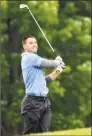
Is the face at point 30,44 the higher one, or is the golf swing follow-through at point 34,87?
the face at point 30,44

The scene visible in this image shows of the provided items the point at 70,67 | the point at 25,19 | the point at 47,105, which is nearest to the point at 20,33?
the point at 25,19

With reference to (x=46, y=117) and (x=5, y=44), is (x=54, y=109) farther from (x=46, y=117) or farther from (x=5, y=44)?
(x=46, y=117)

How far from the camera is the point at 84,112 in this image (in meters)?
28.8

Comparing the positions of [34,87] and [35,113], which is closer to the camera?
[34,87]

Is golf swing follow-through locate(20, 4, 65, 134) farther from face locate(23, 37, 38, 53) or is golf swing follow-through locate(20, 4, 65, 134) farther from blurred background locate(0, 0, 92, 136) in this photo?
blurred background locate(0, 0, 92, 136)

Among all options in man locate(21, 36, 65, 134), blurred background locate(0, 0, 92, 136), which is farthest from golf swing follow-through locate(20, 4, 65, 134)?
blurred background locate(0, 0, 92, 136)

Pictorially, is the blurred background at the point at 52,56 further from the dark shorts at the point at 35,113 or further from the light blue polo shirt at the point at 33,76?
the light blue polo shirt at the point at 33,76

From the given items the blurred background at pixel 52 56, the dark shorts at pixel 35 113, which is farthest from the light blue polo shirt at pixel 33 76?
the blurred background at pixel 52 56

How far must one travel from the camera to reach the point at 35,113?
645cm

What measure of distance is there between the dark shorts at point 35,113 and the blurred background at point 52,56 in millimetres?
20139

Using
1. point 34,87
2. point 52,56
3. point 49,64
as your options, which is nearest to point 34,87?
point 34,87

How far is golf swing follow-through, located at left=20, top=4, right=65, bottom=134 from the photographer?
635cm

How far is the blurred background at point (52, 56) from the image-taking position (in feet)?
89.9

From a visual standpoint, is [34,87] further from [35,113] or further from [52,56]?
[52,56]
